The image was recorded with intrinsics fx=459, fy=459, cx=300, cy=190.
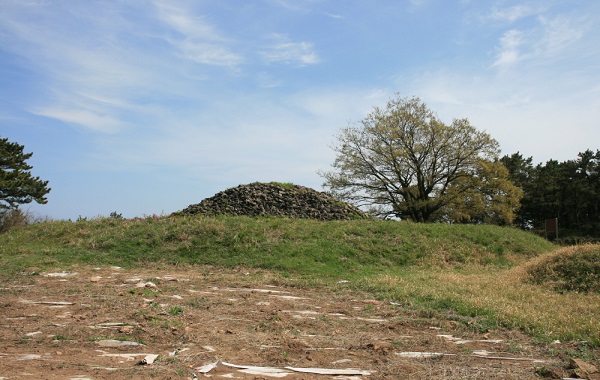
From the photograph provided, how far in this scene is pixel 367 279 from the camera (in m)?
10.5

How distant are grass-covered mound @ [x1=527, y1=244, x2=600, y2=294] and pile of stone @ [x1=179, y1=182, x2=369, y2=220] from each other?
32.9 feet

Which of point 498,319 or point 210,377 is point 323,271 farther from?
point 210,377

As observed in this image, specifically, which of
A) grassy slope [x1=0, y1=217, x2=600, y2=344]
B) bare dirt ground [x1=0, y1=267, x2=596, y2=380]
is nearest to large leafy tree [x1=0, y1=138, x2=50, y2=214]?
grassy slope [x1=0, y1=217, x2=600, y2=344]

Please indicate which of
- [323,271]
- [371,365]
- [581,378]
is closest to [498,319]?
[581,378]

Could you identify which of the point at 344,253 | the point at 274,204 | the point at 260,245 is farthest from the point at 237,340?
the point at 274,204

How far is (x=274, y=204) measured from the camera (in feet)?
64.5

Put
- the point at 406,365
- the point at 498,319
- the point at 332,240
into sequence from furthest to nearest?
the point at 332,240 → the point at 498,319 → the point at 406,365

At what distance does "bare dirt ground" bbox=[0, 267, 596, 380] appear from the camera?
4.12 metres

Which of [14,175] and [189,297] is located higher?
[14,175]

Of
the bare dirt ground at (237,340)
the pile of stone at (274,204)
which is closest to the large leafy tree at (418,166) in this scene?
the pile of stone at (274,204)

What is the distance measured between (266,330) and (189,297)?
259 centimetres

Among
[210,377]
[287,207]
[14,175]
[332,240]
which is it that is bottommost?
[210,377]

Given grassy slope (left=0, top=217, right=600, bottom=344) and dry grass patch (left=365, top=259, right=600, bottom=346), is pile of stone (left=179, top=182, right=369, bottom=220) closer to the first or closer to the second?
grassy slope (left=0, top=217, right=600, bottom=344)

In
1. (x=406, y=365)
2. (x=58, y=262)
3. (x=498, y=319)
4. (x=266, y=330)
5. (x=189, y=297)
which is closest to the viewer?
(x=406, y=365)
